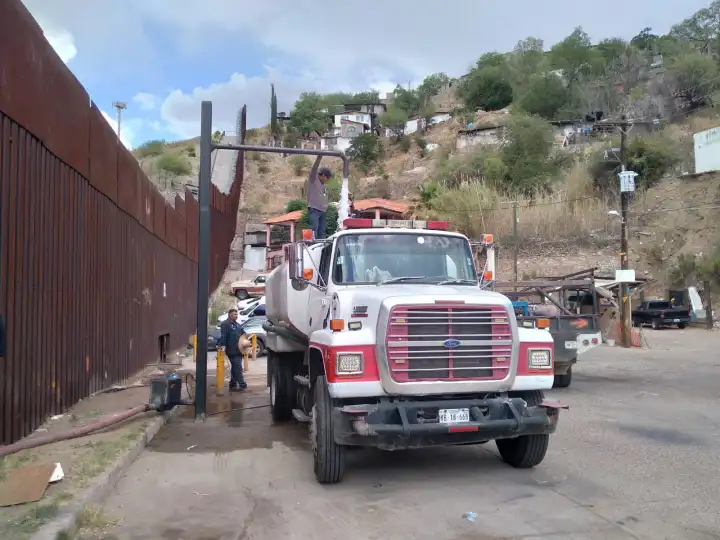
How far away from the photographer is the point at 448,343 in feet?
21.9

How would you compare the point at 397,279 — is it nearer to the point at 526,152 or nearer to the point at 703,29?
the point at 526,152

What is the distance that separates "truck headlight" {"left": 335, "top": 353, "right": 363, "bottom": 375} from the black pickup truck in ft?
103

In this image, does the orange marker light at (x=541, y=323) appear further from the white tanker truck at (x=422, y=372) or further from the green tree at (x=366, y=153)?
the green tree at (x=366, y=153)

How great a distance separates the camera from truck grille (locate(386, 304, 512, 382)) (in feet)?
21.5

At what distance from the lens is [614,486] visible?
6734 millimetres

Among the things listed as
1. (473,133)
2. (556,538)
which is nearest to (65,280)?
(556,538)

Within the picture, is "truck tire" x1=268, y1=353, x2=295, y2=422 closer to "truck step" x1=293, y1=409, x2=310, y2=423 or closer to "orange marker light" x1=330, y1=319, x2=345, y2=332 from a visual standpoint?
"truck step" x1=293, y1=409, x2=310, y2=423

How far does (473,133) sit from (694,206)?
4203 cm

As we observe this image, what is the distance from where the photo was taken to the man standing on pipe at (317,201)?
34.8ft

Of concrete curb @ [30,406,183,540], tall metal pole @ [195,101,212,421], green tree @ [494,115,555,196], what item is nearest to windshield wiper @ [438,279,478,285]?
concrete curb @ [30,406,183,540]

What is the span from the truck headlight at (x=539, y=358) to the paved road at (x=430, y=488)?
3.93ft

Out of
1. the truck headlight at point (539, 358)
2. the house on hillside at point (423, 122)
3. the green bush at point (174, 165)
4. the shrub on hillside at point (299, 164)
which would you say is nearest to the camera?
the truck headlight at point (539, 358)

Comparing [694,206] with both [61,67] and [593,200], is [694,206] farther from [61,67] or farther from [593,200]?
[61,67]

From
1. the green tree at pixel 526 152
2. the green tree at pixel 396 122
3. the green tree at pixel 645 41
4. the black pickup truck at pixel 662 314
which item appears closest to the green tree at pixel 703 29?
the green tree at pixel 645 41
